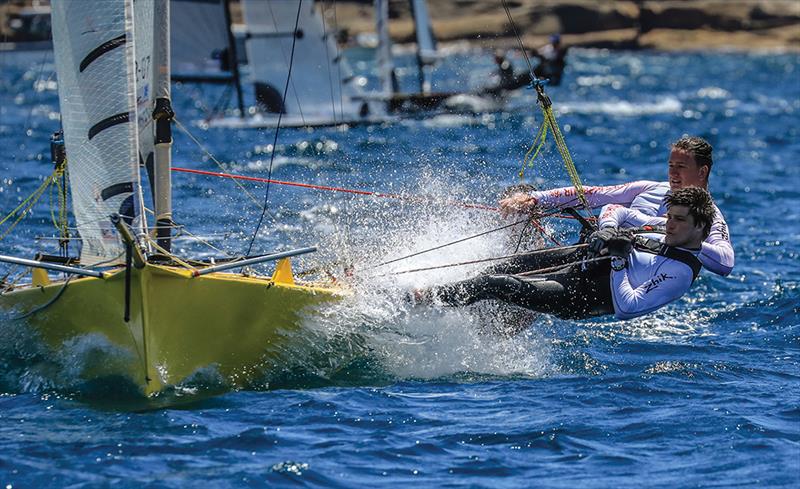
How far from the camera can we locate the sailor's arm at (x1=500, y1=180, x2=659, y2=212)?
→ 7879mm

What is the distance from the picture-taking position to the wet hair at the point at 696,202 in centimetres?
684

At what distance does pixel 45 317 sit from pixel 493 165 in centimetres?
604

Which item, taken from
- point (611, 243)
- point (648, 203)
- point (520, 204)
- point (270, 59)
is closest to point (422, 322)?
point (520, 204)

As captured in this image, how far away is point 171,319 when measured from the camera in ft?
21.1

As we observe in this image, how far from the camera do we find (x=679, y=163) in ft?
23.7

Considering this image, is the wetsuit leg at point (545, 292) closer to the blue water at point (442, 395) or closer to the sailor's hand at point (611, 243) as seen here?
the blue water at point (442, 395)

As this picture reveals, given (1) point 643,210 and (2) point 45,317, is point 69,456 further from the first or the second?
(1) point 643,210

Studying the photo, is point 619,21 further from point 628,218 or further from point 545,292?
point 545,292

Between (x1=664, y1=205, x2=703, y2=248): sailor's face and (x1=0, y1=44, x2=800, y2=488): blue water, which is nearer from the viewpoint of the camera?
(x1=0, y1=44, x2=800, y2=488): blue water

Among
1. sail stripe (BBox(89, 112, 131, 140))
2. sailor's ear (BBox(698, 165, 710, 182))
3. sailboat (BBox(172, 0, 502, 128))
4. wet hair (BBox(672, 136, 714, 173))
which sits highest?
sailboat (BBox(172, 0, 502, 128))

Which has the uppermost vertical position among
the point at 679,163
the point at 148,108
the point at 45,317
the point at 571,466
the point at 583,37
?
the point at 583,37

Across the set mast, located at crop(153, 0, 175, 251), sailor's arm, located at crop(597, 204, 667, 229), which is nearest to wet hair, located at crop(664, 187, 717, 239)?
sailor's arm, located at crop(597, 204, 667, 229)

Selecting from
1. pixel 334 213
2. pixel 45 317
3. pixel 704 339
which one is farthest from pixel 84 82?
pixel 334 213

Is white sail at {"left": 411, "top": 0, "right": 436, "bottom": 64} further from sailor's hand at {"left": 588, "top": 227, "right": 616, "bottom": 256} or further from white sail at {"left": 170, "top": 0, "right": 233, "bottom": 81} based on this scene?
sailor's hand at {"left": 588, "top": 227, "right": 616, "bottom": 256}
